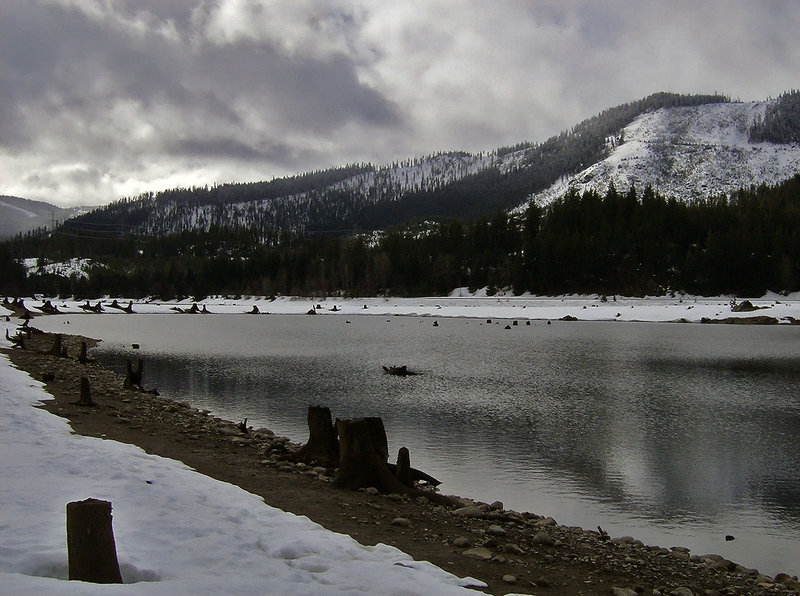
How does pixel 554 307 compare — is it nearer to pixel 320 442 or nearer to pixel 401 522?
pixel 320 442

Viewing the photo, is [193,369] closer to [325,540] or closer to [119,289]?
[325,540]

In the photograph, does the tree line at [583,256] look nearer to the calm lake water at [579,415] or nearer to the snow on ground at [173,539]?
the calm lake water at [579,415]

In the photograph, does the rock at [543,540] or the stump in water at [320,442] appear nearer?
the rock at [543,540]

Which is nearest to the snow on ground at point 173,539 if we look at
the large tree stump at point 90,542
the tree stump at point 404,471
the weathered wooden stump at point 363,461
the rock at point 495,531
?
the large tree stump at point 90,542

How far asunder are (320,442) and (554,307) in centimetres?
9163

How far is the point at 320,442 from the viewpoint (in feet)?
49.9

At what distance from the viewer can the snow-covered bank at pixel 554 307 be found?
3258 inches

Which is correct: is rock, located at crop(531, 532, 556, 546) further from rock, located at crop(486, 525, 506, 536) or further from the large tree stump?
the large tree stump

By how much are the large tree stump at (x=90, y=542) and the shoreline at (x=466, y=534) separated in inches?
171

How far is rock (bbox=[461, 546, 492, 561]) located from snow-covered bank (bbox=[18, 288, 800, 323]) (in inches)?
3056

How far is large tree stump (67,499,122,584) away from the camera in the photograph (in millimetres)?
5863

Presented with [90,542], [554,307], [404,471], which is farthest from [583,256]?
[90,542]

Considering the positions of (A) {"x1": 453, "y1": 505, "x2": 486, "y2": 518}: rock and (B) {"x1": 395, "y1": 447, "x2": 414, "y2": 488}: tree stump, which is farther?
(B) {"x1": 395, "y1": 447, "x2": 414, "y2": 488}: tree stump

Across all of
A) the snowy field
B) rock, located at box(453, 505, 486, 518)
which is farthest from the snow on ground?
rock, located at box(453, 505, 486, 518)
